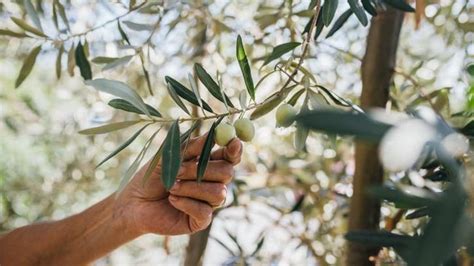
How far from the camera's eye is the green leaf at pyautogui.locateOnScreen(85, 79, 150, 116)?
29.2 inches

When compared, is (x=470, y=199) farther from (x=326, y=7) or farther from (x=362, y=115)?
(x=326, y=7)

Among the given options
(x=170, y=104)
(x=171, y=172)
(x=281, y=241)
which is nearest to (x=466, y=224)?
(x=171, y=172)

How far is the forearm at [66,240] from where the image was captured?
1.43 meters

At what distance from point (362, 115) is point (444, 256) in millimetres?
95

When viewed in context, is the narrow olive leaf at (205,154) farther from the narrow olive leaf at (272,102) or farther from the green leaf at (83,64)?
the green leaf at (83,64)

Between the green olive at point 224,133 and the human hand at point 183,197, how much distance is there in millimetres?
48

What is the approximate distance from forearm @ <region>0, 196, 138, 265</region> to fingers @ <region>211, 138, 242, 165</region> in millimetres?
400

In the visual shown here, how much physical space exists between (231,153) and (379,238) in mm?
309

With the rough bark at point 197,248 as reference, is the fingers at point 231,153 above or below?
above

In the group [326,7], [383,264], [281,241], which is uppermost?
[326,7]

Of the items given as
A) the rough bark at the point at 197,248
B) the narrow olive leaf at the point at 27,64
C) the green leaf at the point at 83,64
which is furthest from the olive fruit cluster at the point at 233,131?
the rough bark at the point at 197,248

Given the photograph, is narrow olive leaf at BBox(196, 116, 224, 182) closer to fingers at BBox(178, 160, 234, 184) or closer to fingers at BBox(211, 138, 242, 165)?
fingers at BBox(211, 138, 242, 165)

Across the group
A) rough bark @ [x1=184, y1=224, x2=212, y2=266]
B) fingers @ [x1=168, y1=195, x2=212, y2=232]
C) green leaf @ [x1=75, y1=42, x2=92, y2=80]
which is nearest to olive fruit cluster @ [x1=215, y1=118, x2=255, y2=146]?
fingers @ [x1=168, y1=195, x2=212, y2=232]

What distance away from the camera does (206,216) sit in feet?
3.75
